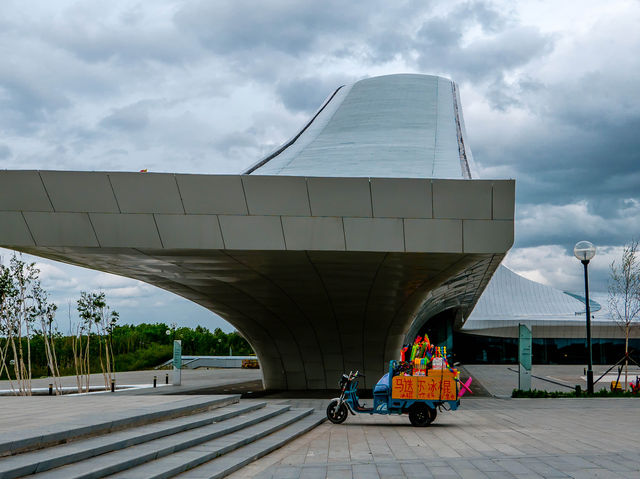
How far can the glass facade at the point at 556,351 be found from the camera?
5753cm

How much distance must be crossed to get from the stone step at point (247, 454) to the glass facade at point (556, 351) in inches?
1914

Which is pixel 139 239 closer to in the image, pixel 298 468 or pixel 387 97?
pixel 298 468

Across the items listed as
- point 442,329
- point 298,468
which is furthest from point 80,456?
point 442,329

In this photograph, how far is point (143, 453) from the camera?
7.40 m

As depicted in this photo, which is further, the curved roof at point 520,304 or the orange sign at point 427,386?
the curved roof at point 520,304

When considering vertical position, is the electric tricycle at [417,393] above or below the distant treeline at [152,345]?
above

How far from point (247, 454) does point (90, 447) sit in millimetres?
2454

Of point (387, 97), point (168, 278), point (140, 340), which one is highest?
point (387, 97)

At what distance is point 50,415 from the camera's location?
30.5 feet

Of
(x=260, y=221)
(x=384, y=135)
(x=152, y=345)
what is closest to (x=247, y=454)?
(x=260, y=221)

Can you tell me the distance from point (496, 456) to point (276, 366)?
16893mm

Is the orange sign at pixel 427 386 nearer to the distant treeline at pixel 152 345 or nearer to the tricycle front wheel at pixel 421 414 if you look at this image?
the tricycle front wheel at pixel 421 414

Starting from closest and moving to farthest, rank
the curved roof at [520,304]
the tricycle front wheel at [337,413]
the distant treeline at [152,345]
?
the tricycle front wheel at [337,413] < the distant treeline at [152,345] < the curved roof at [520,304]

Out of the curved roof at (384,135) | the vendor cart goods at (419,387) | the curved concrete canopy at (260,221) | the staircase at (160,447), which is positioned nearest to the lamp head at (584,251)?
the curved roof at (384,135)
